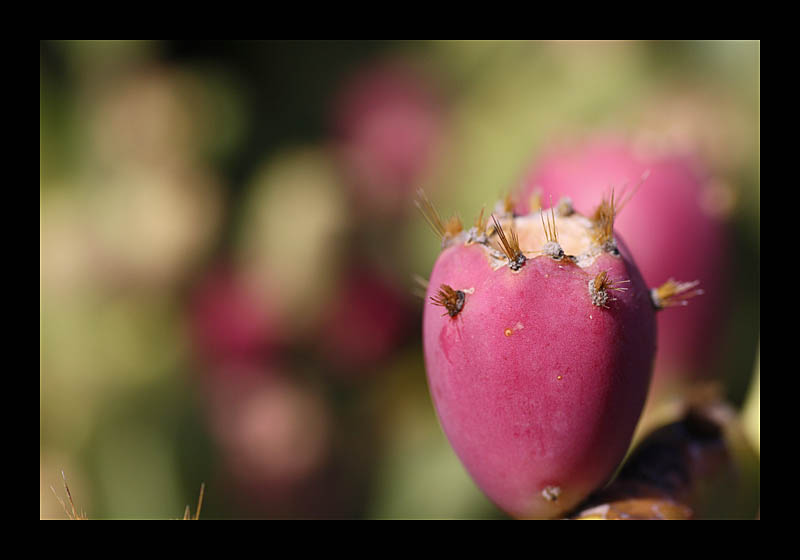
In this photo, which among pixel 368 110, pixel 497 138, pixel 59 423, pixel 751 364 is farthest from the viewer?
pixel 368 110

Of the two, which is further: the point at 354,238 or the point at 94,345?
the point at 354,238

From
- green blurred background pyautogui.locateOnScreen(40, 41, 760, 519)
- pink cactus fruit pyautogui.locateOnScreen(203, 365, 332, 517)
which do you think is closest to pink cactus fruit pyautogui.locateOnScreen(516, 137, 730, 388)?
green blurred background pyautogui.locateOnScreen(40, 41, 760, 519)

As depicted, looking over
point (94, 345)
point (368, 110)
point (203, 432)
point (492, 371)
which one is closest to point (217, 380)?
point (203, 432)

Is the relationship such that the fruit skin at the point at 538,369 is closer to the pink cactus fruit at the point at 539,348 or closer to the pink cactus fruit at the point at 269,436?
the pink cactus fruit at the point at 539,348

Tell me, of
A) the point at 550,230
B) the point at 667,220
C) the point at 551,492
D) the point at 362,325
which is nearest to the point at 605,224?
the point at 550,230

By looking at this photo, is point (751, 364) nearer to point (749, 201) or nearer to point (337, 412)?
point (749, 201)
